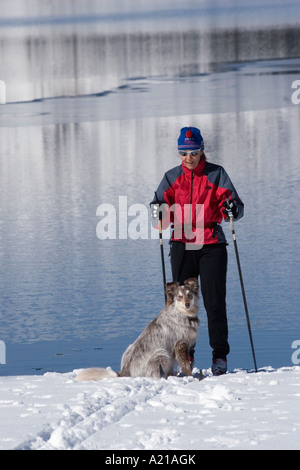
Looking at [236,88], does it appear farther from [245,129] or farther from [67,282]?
Answer: [67,282]

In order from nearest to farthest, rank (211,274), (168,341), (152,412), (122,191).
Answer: (152,412) → (168,341) → (211,274) → (122,191)

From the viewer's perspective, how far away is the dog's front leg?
603 centimetres

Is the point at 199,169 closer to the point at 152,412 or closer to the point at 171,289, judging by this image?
the point at 171,289

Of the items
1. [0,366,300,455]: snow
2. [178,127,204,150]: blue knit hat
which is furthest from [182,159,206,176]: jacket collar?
[0,366,300,455]: snow

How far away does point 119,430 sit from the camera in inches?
180

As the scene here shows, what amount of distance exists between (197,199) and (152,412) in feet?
5.17

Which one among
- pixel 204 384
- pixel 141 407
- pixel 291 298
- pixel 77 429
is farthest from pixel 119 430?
pixel 291 298

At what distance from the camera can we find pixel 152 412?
5.00m

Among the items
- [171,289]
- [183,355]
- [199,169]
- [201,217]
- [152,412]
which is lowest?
[152,412]

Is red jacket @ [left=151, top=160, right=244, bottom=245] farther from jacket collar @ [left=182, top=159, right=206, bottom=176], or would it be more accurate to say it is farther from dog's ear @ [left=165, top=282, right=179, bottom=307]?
dog's ear @ [left=165, top=282, right=179, bottom=307]

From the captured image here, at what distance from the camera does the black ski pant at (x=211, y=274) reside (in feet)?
20.2

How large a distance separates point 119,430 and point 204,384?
129cm

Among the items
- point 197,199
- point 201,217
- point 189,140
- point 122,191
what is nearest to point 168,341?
point 201,217

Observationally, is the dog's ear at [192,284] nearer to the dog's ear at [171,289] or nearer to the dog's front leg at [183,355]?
the dog's ear at [171,289]
